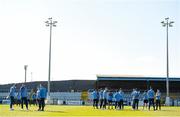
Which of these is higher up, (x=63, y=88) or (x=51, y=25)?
(x=51, y=25)

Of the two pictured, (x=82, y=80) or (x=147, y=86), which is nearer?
(x=147, y=86)

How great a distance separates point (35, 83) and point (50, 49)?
27.0 meters

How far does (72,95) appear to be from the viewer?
6906 cm

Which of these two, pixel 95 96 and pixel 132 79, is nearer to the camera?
pixel 95 96

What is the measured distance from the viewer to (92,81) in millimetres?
82312

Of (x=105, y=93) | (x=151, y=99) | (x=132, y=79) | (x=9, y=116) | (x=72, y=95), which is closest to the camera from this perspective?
(x=9, y=116)

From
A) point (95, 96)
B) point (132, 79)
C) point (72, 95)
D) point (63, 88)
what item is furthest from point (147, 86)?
point (95, 96)

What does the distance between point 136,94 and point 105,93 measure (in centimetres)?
307

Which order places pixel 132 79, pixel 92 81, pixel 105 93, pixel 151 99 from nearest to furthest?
1. pixel 151 99
2. pixel 105 93
3. pixel 132 79
4. pixel 92 81

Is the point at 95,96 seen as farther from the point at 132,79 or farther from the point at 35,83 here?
the point at 35,83

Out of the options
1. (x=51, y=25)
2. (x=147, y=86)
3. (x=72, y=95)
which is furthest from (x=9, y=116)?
(x=147, y=86)

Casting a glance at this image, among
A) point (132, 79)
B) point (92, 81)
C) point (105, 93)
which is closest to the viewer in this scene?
point (105, 93)

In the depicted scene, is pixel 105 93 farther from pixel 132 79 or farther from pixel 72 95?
pixel 132 79

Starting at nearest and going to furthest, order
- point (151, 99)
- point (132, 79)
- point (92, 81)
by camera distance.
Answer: point (151, 99), point (132, 79), point (92, 81)
